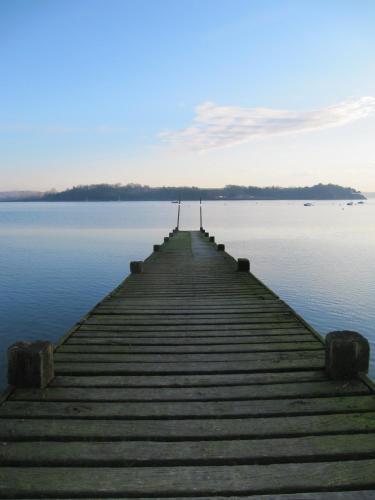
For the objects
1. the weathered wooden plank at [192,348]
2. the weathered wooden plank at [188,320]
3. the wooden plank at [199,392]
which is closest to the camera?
the wooden plank at [199,392]

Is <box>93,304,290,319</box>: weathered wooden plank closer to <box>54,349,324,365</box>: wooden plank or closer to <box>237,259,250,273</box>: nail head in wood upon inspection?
<box>54,349,324,365</box>: wooden plank

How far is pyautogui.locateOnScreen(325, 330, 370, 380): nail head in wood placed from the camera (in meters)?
5.29

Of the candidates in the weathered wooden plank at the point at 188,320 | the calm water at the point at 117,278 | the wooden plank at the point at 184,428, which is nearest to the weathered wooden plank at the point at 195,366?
the wooden plank at the point at 184,428

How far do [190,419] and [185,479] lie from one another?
994 mm

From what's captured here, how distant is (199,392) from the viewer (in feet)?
17.2

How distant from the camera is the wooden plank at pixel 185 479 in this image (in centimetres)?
341

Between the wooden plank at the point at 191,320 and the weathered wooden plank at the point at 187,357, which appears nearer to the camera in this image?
the weathered wooden plank at the point at 187,357

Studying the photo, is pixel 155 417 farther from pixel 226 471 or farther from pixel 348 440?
pixel 348 440

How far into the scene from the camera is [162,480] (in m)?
3.55

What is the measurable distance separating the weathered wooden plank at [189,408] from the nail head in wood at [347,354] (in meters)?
0.50

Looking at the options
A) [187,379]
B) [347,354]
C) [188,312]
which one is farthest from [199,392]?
[188,312]

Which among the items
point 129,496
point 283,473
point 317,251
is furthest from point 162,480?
point 317,251

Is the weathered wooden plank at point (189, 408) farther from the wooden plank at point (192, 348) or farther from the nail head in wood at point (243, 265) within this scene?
the nail head in wood at point (243, 265)

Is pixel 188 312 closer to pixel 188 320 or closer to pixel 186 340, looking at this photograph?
pixel 188 320
